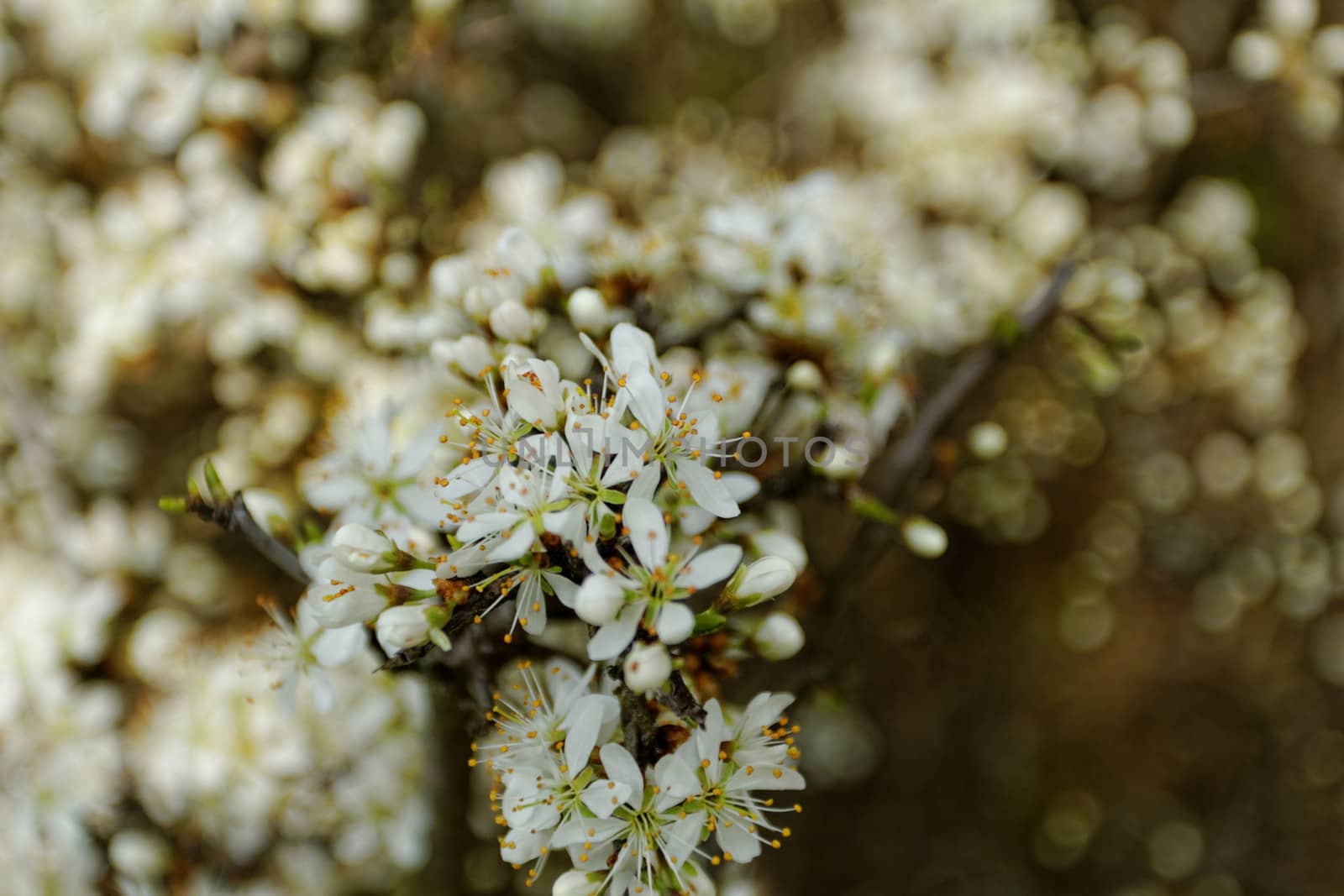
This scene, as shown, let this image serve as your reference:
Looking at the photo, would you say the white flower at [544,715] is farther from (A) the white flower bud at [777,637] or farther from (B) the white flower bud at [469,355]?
(B) the white flower bud at [469,355]

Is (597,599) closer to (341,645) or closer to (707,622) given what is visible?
(707,622)

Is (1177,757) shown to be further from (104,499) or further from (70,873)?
(104,499)

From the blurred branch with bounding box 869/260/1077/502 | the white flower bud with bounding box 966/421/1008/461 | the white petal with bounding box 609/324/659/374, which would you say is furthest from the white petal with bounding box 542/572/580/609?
the white flower bud with bounding box 966/421/1008/461

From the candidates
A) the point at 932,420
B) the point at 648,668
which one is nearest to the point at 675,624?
the point at 648,668

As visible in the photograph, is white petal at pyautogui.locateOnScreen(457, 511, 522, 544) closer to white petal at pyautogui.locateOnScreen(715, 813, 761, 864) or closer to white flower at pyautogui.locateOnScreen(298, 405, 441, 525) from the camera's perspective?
white flower at pyautogui.locateOnScreen(298, 405, 441, 525)

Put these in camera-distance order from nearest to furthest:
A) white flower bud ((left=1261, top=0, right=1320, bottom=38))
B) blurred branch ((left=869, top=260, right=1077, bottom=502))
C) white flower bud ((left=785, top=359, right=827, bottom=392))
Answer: white flower bud ((left=785, top=359, right=827, bottom=392)) < blurred branch ((left=869, top=260, right=1077, bottom=502)) < white flower bud ((left=1261, top=0, right=1320, bottom=38))
